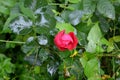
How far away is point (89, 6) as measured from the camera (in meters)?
1.12

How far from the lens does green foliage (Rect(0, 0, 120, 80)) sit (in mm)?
1019

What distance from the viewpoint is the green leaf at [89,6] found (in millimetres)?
1116

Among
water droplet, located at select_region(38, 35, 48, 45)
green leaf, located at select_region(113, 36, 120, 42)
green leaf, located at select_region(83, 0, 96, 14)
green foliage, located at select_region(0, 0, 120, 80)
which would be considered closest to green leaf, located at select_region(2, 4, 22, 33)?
green foliage, located at select_region(0, 0, 120, 80)

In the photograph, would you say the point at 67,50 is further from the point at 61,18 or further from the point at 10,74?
the point at 10,74

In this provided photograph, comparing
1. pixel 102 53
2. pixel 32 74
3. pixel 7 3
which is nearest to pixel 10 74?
pixel 32 74

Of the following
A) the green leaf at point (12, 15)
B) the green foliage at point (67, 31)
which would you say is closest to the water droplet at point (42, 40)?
the green foliage at point (67, 31)

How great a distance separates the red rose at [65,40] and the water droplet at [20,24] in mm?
105

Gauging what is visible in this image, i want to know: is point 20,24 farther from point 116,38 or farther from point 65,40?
point 116,38

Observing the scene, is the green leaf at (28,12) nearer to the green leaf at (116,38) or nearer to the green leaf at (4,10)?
the green leaf at (4,10)

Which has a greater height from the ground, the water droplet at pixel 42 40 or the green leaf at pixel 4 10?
the green leaf at pixel 4 10

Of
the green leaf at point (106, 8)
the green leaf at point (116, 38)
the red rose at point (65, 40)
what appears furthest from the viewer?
the green leaf at point (116, 38)

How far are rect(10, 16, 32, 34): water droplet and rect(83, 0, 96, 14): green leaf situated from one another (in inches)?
8.9

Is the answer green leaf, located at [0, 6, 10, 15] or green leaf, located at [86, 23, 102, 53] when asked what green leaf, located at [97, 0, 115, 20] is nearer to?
green leaf, located at [86, 23, 102, 53]

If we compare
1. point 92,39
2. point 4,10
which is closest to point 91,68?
point 92,39
